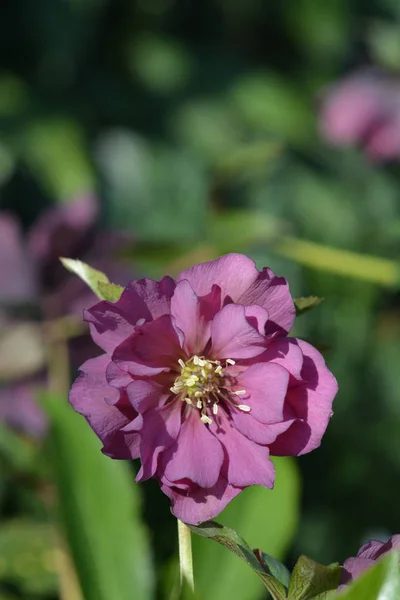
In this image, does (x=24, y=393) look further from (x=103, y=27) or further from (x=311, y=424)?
(x=103, y=27)

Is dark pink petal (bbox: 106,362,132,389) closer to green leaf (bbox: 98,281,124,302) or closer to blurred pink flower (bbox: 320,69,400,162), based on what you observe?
green leaf (bbox: 98,281,124,302)

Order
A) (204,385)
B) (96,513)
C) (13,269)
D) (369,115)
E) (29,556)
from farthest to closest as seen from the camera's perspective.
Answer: (369,115)
(13,269)
(29,556)
(96,513)
(204,385)

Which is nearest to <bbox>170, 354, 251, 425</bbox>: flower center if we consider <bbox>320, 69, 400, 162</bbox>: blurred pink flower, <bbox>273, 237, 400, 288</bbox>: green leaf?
<bbox>273, 237, 400, 288</bbox>: green leaf

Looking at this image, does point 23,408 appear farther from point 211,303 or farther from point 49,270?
point 211,303

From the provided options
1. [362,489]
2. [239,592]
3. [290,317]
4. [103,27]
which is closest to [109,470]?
[239,592]

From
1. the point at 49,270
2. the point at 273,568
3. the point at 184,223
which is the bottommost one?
the point at 184,223

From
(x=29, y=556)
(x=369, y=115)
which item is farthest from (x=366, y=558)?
(x=369, y=115)
